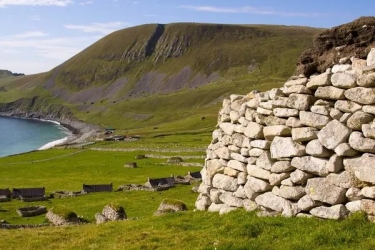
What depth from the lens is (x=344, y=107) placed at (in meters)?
14.6

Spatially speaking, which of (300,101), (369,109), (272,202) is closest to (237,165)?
(272,202)

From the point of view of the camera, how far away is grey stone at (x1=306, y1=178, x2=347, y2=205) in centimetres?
1416

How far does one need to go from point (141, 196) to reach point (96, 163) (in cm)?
4905

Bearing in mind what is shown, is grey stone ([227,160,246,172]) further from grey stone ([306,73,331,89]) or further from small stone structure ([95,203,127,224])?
small stone structure ([95,203,127,224])

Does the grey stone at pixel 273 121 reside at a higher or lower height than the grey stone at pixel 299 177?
higher

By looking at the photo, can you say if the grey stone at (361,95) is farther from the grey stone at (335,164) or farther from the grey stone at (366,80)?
the grey stone at (335,164)

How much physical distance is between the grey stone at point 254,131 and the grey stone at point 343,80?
3981 mm

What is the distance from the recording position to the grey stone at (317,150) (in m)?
14.9

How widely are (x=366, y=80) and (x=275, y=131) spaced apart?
426 centimetres

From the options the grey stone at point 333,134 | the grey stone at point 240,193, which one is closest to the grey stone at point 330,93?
the grey stone at point 333,134

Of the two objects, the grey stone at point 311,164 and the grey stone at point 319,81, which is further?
the grey stone at point 319,81

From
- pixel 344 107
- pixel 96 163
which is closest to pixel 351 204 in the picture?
pixel 344 107

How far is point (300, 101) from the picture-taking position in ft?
52.7

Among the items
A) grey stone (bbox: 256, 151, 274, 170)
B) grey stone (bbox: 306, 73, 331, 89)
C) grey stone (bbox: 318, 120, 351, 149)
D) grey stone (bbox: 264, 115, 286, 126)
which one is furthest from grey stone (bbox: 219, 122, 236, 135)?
grey stone (bbox: 318, 120, 351, 149)
